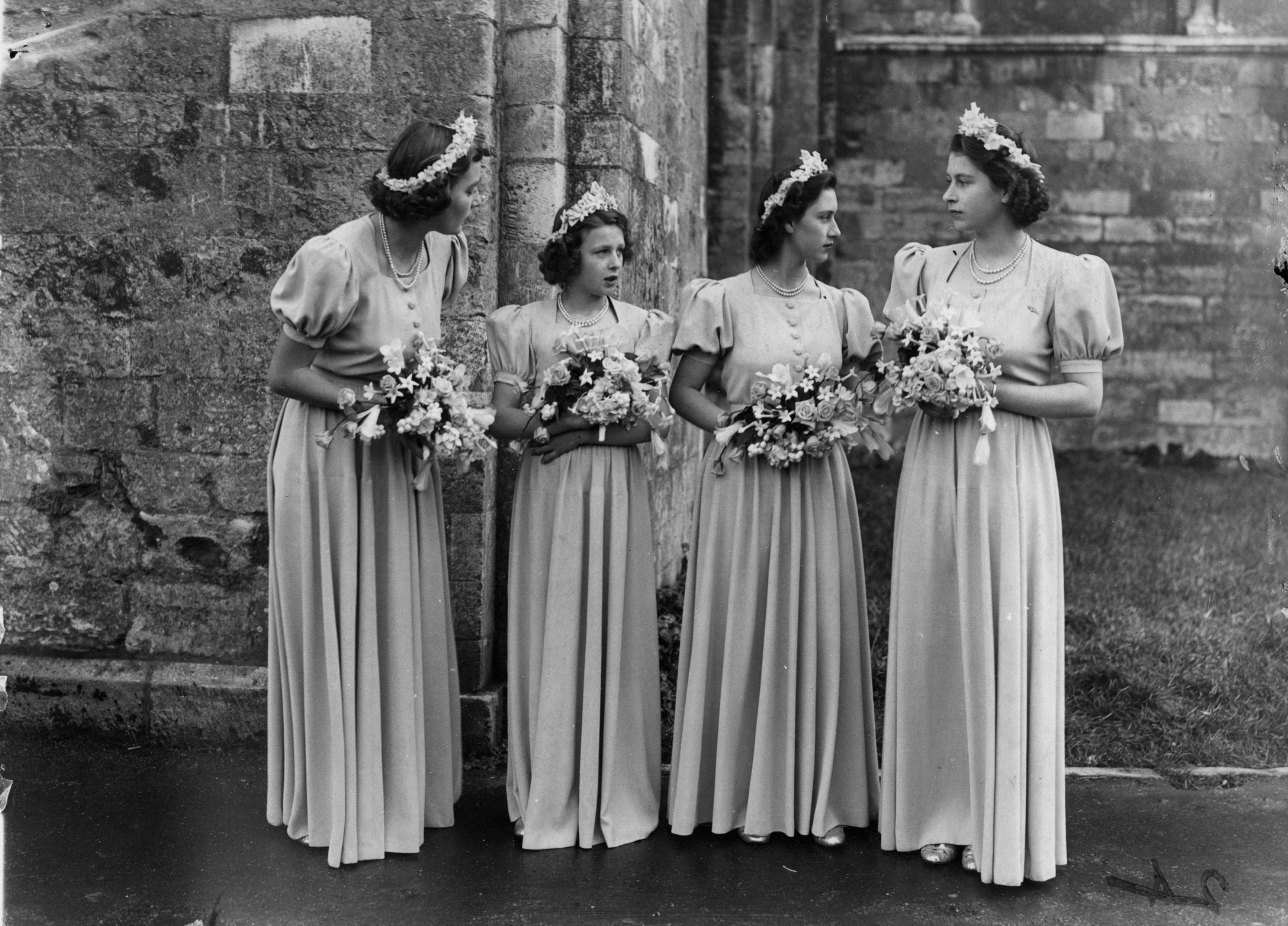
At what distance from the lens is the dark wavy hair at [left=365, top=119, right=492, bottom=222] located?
4547 millimetres

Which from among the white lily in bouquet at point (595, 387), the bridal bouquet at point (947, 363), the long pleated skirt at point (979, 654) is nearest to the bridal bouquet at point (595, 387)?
the white lily in bouquet at point (595, 387)

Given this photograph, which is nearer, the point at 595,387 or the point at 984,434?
the point at 984,434

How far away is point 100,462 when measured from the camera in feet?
20.3

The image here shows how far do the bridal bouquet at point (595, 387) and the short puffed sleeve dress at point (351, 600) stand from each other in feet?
1.62

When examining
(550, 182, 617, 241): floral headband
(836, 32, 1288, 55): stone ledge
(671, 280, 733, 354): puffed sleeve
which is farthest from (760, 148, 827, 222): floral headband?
(836, 32, 1288, 55): stone ledge

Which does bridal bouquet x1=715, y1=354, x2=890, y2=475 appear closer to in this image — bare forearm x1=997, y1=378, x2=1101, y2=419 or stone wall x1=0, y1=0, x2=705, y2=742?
bare forearm x1=997, y1=378, x2=1101, y2=419

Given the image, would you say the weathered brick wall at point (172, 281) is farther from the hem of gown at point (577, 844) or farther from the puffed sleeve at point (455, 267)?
the hem of gown at point (577, 844)

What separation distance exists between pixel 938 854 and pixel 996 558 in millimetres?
1033

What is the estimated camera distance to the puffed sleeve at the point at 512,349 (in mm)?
4941

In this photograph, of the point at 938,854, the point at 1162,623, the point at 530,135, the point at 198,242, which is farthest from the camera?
the point at 1162,623

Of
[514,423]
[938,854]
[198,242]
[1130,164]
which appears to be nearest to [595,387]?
[514,423]

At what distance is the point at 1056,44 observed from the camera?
1421 cm

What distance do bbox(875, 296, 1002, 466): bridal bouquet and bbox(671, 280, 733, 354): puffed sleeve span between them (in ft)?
2.02

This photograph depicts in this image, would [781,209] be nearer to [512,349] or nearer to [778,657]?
[512,349]
